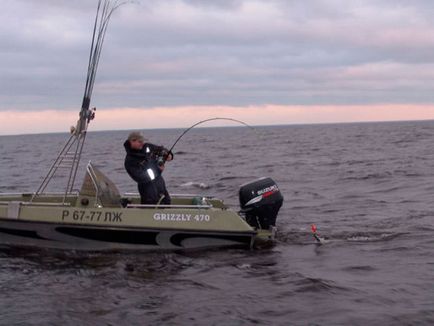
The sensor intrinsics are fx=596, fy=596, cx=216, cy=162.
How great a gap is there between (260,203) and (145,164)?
6.28ft

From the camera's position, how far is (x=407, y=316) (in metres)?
6.43

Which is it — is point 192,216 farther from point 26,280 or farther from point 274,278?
point 26,280

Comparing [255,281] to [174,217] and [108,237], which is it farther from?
[108,237]

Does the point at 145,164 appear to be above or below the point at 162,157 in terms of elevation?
below

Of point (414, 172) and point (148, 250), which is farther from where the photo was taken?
point (414, 172)

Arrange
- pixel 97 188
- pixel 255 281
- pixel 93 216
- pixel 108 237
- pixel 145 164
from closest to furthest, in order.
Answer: pixel 255 281
pixel 93 216
pixel 108 237
pixel 145 164
pixel 97 188

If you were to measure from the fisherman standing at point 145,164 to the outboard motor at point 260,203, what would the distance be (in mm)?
1332

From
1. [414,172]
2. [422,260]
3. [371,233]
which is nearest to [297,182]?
[414,172]

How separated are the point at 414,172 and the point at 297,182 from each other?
4.40 metres

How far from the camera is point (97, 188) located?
9258 millimetres

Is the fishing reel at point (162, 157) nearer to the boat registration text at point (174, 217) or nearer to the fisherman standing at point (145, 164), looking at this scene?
the fisherman standing at point (145, 164)

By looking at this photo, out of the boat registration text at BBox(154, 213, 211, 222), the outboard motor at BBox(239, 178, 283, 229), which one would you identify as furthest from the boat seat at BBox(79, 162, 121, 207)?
the outboard motor at BBox(239, 178, 283, 229)

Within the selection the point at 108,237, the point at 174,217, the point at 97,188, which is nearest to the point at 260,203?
the point at 174,217

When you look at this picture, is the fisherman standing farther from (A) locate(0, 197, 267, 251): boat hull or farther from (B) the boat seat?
(B) the boat seat
